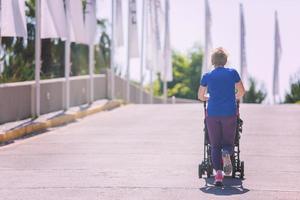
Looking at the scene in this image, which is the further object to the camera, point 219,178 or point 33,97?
point 33,97

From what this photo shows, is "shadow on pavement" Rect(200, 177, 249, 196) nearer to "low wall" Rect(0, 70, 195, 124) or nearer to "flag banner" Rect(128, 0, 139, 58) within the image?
"low wall" Rect(0, 70, 195, 124)

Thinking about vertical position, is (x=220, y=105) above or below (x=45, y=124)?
above

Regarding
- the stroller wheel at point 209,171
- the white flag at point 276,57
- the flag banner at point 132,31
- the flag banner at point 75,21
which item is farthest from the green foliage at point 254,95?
the stroller wheel at point 209,171

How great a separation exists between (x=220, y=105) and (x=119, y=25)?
21.4 meters

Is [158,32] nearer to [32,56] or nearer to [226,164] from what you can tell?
[32,56]

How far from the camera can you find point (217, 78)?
9844 mm

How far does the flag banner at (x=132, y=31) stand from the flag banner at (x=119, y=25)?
211 cm

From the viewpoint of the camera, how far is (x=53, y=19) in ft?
68.8


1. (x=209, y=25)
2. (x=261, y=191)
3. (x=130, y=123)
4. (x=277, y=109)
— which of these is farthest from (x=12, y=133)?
(x=209, y=25)

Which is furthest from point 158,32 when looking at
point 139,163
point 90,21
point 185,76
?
point 185,76

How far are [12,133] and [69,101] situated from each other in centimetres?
782

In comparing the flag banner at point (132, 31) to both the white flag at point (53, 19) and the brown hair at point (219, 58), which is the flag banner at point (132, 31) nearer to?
the white flag at point (53, 19)

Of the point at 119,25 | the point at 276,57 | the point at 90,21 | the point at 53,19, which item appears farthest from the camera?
the point at 276,57

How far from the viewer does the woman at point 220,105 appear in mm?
9812
